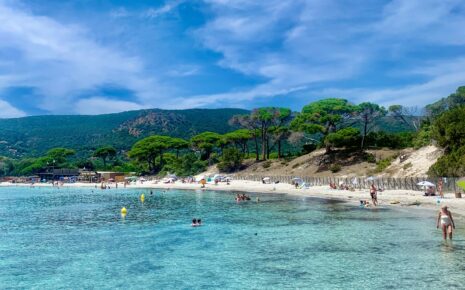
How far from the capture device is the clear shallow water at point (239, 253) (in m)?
14.5

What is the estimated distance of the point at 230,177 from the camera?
77.7 meters

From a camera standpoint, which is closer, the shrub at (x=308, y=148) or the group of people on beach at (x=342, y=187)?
the group of people on beach at (x=342, y=187)

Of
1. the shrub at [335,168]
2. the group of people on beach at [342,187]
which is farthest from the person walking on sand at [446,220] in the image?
the shrub at [335,168]

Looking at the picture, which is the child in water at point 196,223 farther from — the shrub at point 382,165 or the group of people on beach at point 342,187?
the shrub at point 382,165

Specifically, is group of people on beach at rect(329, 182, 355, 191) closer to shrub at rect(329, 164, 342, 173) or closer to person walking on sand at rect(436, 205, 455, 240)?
shrub at rect(329, 164, 342, 173)

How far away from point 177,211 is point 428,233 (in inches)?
867

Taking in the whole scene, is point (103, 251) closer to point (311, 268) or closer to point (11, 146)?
point (311, 268)

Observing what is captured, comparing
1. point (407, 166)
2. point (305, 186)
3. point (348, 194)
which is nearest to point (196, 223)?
point (348, 194)

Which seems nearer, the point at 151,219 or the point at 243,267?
the point at 243,267

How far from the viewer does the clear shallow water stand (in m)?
14.5

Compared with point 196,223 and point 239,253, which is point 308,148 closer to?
point 196,223

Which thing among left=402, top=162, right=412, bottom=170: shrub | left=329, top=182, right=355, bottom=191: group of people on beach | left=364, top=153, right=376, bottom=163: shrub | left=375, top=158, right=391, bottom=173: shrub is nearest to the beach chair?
left=329, top=182, right=355, bottom=191: group of people on beach

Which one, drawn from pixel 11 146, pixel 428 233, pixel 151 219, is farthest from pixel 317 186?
pixel 11 146

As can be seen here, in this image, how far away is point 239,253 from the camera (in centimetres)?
1911
